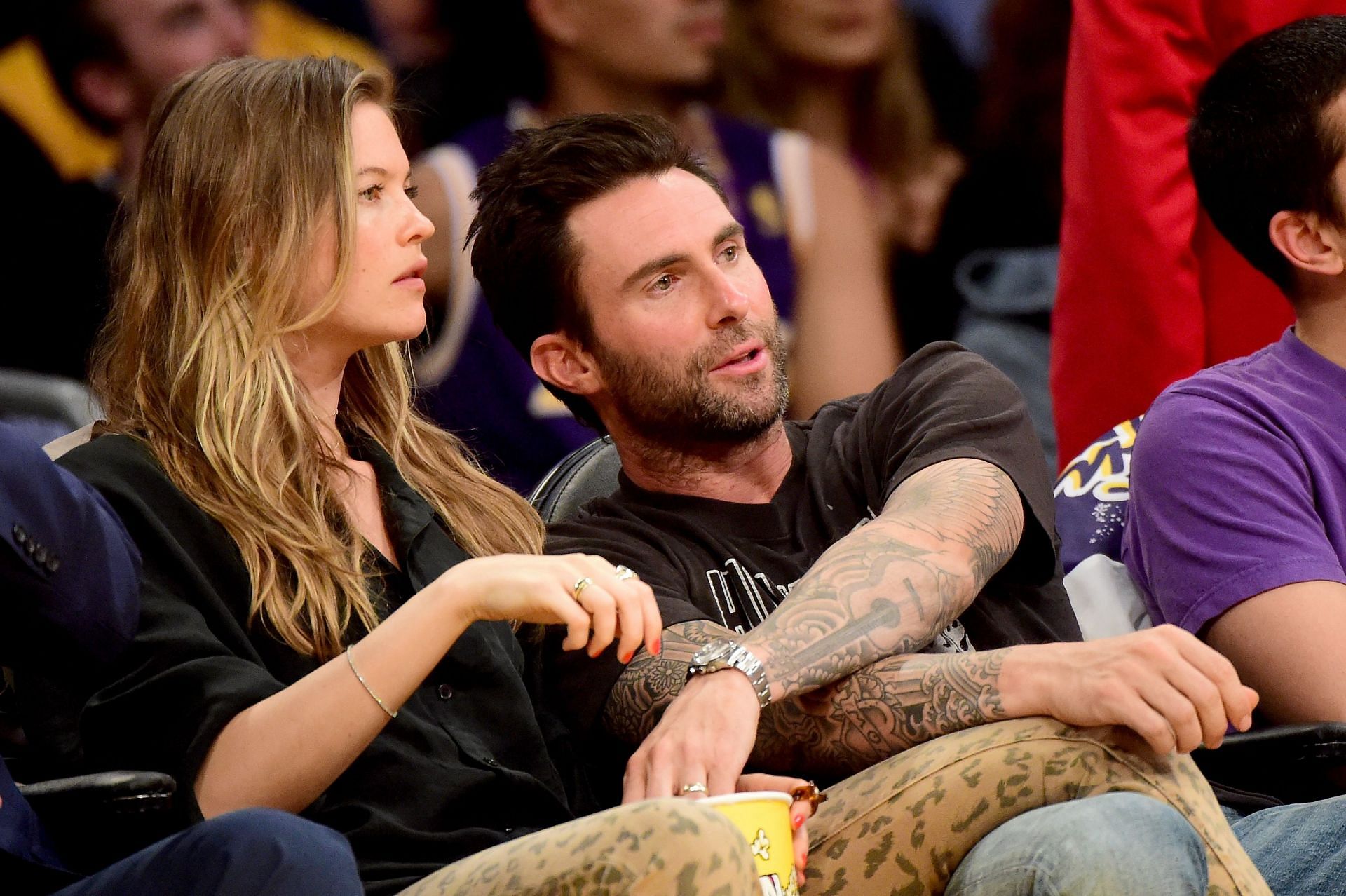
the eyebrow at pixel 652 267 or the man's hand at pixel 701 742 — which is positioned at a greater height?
the eyebrow at pixel 652 267

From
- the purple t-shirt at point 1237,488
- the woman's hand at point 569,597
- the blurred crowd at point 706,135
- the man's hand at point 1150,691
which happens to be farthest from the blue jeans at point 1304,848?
the blurred crowd at point 706,135

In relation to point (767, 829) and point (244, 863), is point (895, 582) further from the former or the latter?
point (244, 863)

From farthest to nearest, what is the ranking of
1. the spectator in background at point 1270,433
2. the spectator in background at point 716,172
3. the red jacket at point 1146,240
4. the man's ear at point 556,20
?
1. the man's ear at point 556,20
2. the spectator in background at point 716,172
3. the red jacket at point 1146,240
4. the spectator in background at point 1270,433

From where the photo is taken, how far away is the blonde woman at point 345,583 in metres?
1.55

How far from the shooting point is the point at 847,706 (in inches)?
71.8

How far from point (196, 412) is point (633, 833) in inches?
31.6

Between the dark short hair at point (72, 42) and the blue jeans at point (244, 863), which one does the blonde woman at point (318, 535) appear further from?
the dark short hair at point (72, 42)

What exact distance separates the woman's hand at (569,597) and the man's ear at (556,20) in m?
2.42

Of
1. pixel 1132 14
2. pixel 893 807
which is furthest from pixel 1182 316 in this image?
pixel 893 807

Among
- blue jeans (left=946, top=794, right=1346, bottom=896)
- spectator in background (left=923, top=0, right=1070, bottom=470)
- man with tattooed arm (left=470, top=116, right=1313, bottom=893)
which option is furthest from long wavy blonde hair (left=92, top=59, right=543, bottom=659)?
spectator in background (left=923, top=0, right=1070, bottom=470)

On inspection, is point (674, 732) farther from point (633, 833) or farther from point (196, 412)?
point (196, 412)

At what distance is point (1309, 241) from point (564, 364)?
1.05 meters

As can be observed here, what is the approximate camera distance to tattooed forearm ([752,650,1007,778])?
5.72ft

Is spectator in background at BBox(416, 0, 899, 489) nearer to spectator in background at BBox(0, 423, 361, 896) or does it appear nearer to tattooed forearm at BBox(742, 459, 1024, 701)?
tattooed forearm at BBox(742, 459, 1024, 701)
